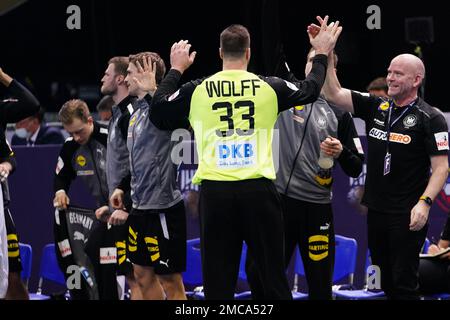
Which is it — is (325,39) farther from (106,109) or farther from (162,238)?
(106,109)

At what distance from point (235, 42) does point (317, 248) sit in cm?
177

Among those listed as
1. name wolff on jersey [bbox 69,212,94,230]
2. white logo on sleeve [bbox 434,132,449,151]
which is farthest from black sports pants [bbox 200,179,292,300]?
name wolff on jersey [bbox 69,212,94,230]

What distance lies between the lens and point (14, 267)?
807 cm

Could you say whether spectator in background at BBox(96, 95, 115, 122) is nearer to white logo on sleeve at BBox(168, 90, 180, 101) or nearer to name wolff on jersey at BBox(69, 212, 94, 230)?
name wolff on jersey at BBox(69, 212, 94, 230)

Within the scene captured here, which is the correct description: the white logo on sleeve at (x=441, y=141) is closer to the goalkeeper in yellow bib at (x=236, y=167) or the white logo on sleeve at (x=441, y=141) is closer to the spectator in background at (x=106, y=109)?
the goalkeeper in yellow bib at (x=236, y=167)

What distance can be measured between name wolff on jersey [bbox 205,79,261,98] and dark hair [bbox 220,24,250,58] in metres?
0.20

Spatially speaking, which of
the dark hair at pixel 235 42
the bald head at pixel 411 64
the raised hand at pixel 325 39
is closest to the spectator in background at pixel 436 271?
the bald head at pixel 411 64

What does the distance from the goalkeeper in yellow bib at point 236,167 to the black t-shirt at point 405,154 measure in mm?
1010

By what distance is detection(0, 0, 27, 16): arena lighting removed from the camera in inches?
557

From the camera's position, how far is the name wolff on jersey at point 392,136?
22.7ft

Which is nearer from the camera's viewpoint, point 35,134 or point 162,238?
point 162,238

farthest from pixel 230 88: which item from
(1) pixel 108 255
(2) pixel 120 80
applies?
(1) pixel 108 255

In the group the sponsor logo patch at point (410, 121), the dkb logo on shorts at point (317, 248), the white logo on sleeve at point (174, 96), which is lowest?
the dkb logo on shorts at point (317, 248)

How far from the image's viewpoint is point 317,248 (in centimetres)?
713
